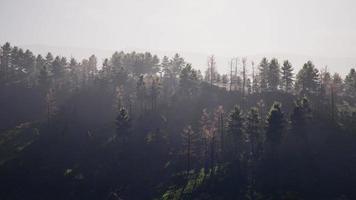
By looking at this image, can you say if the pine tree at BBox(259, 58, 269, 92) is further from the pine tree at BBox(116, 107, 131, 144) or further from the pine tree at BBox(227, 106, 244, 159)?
the pine tree at BBox(116, 107, 131, 144)

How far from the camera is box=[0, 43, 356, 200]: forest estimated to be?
63875 millimetres

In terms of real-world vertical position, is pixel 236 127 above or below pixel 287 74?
below

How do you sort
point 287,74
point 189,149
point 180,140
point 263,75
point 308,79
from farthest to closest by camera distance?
point 263,75 → point 287,74 → point 308,79 → point 180,140 → point 189,149

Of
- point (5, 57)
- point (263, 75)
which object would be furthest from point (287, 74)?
point (5, 57)

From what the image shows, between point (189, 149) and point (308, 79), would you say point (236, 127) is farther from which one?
point (308, 79)

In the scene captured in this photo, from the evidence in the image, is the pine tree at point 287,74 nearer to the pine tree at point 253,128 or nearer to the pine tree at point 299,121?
Result: the pine tree at point 299,121

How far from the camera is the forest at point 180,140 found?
210ft

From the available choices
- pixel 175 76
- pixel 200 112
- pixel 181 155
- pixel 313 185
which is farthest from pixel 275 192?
→ pixel 175 76

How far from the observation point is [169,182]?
66.7 metres

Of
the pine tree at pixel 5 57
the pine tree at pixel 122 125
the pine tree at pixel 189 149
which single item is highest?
the pine tree at pixel 5 57

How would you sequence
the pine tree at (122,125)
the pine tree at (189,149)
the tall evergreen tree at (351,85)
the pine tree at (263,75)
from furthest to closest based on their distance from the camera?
the pine tree at (263,75)
the tall evergreen tree at (351,85)
the pine tree at (122,125)
the pine tree at (189,149)

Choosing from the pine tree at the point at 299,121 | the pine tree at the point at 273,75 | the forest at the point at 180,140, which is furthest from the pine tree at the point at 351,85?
the pine tree at the point at 299,121

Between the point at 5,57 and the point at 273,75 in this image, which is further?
the point at 5,57

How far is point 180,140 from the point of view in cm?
8388
